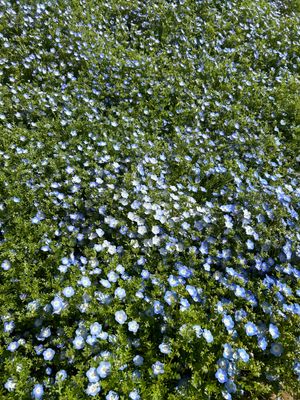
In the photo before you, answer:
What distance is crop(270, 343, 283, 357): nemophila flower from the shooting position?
2.65 metres

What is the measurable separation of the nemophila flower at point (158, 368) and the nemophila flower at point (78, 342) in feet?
1.53

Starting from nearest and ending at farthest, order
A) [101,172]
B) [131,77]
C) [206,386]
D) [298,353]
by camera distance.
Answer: [206,386]
[298,353]
[101,172]
[131,77]

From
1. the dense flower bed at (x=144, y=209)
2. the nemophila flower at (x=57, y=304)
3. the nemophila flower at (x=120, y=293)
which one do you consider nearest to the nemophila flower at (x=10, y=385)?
the dense flower bed at (x=144, y=209)

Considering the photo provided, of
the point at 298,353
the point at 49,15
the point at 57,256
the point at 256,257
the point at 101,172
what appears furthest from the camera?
the point at 49,15

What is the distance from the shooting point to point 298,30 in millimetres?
6391

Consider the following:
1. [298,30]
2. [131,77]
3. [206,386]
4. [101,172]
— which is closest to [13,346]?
[206,386]

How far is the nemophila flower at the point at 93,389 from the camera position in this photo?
2.33m

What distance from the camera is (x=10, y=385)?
7.72 ft

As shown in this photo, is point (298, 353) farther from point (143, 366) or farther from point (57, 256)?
point (57, 256)

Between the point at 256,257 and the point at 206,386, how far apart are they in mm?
1170

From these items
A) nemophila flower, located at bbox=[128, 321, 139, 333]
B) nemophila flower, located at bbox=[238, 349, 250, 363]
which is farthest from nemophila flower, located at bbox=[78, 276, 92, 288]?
nemophila flower, located at bbox=[238, 349, 250, 363]

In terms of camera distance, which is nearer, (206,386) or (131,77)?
(206,386)

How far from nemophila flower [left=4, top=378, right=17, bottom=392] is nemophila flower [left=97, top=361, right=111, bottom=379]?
0.49 meters

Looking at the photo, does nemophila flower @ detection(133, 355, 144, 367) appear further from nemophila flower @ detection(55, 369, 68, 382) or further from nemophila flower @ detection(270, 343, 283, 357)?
nemophila flower @ detection(270, 343, 283, 357)
